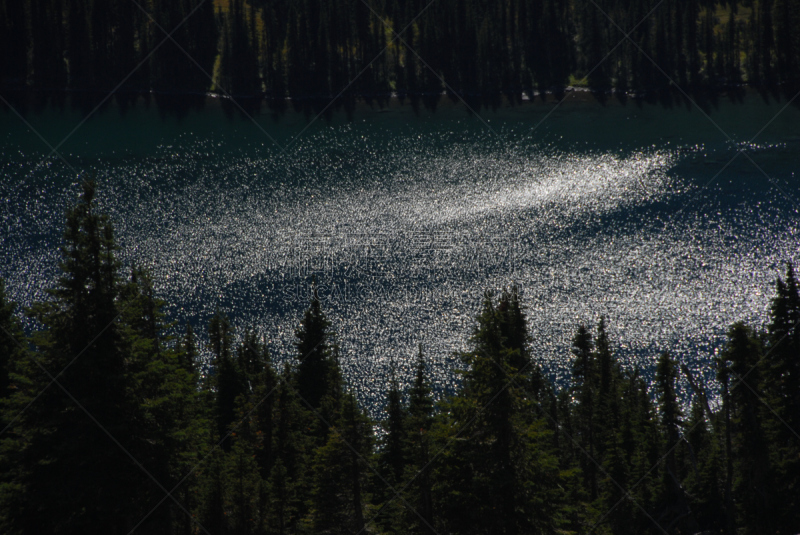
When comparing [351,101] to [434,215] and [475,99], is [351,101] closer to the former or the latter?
[475,99]

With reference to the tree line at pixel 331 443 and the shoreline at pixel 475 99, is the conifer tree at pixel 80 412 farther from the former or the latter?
the shoreline at pixel 475 99

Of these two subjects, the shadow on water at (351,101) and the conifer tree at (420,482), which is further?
the shadow on water at (351,101)

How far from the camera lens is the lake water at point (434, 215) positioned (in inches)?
3804

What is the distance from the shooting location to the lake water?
9662 cm

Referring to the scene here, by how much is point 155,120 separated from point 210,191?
170ft

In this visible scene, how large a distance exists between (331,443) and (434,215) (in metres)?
100

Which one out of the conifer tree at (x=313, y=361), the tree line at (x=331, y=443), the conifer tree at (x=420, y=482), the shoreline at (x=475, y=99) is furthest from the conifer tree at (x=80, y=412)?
the shoreline at (x=475, y=99)

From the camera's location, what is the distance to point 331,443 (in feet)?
112

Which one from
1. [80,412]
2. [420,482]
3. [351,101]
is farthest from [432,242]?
[80,412]

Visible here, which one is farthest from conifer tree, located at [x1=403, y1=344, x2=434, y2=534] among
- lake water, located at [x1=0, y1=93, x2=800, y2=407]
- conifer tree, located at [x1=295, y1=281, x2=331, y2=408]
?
lake water, located at [x1=0, y1=93, x2=800, y2=407]

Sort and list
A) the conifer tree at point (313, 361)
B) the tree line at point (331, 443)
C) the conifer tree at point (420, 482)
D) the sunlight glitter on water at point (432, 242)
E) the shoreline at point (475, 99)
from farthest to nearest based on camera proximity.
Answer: the shoreline at point (475, 99)
the sunlight glitter on water at point (432, 242)
the conifer tree at point (313, 361)
the conifer tree at point (420, 482)
the tree line at point (331, 443)

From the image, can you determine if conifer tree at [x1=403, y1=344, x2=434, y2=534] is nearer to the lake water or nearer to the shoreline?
the lake water

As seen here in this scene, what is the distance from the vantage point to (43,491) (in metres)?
21.1

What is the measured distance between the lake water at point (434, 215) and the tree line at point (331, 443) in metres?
34.2
